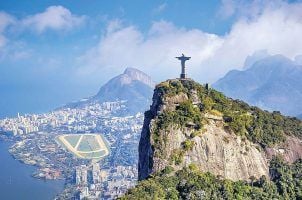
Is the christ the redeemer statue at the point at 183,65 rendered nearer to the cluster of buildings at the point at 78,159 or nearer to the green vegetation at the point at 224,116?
the green vegetation at the point at 224,116

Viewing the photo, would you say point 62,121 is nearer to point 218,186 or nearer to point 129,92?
point 129,92

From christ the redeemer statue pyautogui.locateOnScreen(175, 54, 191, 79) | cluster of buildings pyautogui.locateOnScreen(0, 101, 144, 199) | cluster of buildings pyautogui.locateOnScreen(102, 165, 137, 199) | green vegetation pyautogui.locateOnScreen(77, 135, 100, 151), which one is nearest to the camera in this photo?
christ the redeemer statue pyautogui.locateOnScreen(175, 54, 191, 79)

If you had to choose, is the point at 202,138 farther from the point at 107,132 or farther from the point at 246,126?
the point at 107,132

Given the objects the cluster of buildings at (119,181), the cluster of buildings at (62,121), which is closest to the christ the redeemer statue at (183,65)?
the cluster of buildings at (119,181)

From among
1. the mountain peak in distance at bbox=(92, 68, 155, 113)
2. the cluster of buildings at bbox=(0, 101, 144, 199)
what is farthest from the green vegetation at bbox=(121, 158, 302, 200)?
the mountain peak in distance at bbox=(92, 68, 155, 113)

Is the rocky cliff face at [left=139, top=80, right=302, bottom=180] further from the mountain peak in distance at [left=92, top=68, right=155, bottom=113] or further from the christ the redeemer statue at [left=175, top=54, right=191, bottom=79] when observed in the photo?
the mountain peak in distance at [left=92, top=68, right=155, bottom=113]

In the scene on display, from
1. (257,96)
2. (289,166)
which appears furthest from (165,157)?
(257,96)
